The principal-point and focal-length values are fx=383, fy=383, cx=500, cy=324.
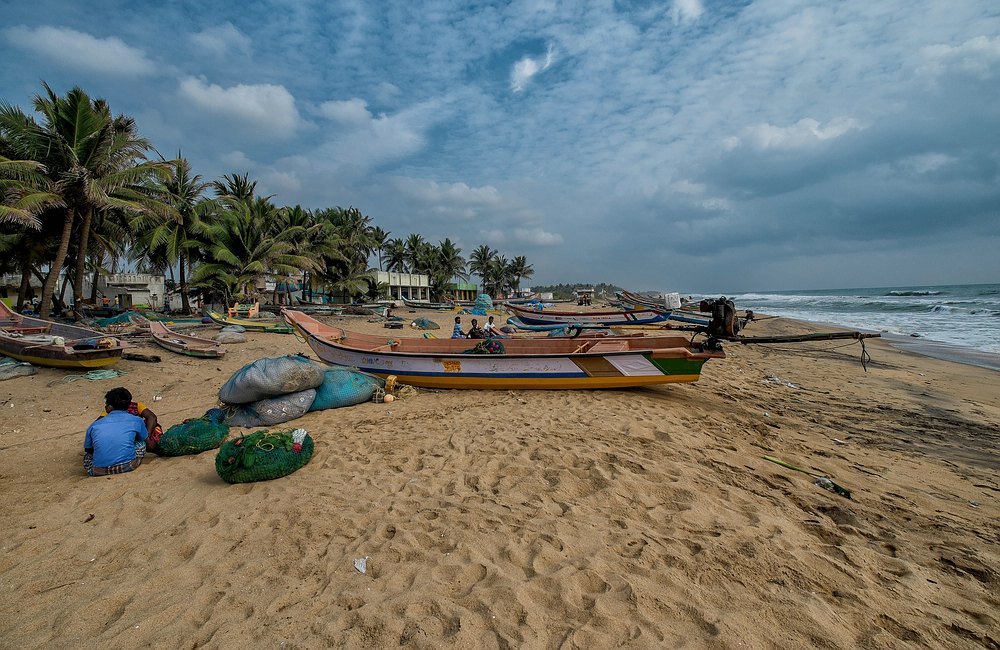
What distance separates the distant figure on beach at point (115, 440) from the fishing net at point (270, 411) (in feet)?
4.10

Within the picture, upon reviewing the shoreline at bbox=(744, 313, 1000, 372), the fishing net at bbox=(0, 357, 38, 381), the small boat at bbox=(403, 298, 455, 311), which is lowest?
the shoreline at bbox=(744, 313, 1000, 372)

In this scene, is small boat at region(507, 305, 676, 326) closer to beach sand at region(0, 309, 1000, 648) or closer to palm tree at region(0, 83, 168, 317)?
beach sand at region(0, 309, 1000, 648)

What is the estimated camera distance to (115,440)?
3943 mm

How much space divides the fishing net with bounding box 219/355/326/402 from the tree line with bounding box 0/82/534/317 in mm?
12038

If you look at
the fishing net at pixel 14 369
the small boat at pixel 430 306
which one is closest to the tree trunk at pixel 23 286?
the fishing net at pixel 14 369

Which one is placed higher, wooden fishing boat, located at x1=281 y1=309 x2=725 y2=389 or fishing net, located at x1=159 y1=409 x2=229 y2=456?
wooden fishing boat, located at x1=281 y1=309 x2=725 y2=389

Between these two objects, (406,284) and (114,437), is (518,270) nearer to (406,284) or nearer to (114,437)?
(406,284)

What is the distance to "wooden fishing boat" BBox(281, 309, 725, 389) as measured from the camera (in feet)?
21.8

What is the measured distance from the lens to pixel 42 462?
4.36 m

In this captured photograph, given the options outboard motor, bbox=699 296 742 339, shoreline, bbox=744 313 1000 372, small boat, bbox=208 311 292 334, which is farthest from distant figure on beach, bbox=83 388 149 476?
shoreline, bbox=744 313 1000 372

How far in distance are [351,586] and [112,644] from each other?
114cm

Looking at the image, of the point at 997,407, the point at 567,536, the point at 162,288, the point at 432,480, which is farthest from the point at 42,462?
the point at 162,288

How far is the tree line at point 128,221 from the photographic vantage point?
12.1 m

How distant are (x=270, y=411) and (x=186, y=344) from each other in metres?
7.29
